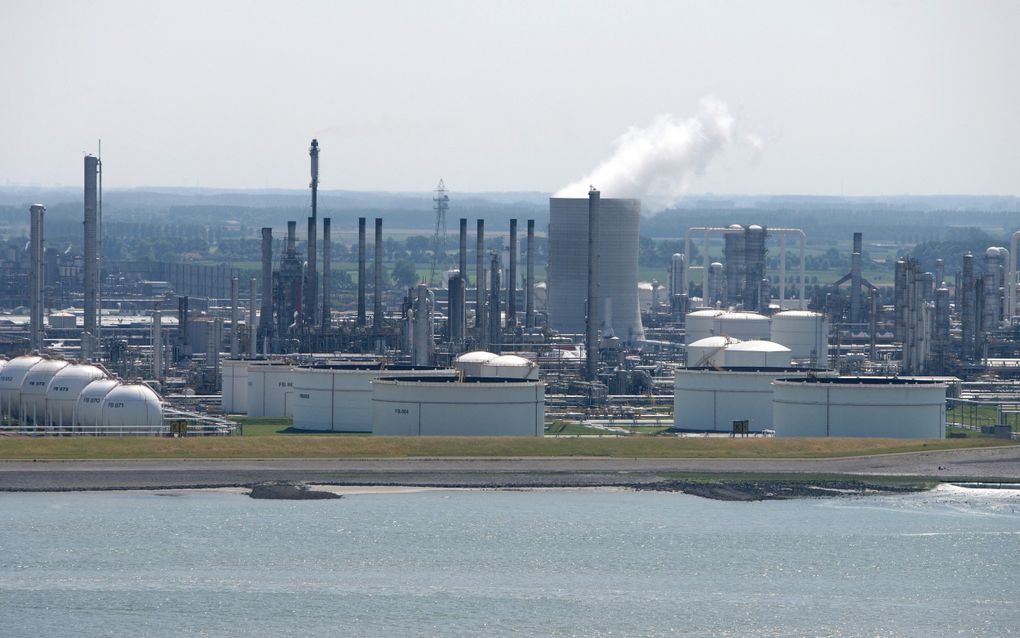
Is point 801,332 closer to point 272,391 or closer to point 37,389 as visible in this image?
point 272,391

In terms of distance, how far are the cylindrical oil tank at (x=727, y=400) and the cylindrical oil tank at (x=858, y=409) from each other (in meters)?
5.13

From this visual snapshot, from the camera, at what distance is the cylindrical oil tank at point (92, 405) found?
6838 cm

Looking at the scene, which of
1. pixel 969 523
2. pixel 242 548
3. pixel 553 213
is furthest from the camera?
pixel 553 213

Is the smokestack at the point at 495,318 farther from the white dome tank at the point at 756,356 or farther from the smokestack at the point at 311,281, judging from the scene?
the white dome tank at the point at 756,356

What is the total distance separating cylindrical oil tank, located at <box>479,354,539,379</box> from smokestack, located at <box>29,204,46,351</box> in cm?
2168

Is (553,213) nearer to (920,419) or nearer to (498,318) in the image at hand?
(498,318)

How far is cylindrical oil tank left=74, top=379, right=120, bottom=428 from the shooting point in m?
68.4

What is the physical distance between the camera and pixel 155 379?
87.8 m

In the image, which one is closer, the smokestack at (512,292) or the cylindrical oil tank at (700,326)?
the cylindrical oil tank at (700,326)

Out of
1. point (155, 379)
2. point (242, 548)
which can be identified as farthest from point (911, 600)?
point (155, 379)

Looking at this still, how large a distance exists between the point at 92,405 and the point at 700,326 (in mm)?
47582

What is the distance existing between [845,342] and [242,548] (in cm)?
7568

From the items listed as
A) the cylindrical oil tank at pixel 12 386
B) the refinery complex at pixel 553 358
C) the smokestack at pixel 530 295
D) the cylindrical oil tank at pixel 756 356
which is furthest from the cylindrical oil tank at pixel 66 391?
the smokestack at pixel 530 295

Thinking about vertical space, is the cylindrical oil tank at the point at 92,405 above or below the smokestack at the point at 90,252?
below
